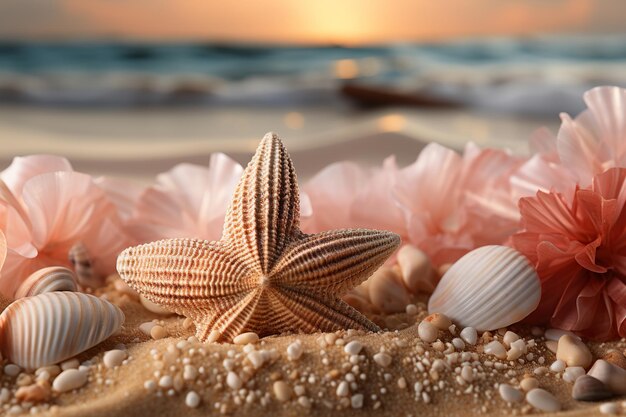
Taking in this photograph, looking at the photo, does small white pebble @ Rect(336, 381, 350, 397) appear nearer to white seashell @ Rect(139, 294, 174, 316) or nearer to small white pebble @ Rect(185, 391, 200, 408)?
small white pebble @ Rect(185, 391, 200, 408)

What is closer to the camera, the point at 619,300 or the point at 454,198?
the point at 619,300

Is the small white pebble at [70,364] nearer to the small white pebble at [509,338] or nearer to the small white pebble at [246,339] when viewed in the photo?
the small white pebble at [246,339]

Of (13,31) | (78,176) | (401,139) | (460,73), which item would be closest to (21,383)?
(78,176)

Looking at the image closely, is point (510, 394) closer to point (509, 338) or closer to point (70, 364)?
point (509, 338)

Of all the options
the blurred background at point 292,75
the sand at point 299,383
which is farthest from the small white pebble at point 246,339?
the blurred background at point 292,75

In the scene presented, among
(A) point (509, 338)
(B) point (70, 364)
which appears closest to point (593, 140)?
(A) point (509, 338)

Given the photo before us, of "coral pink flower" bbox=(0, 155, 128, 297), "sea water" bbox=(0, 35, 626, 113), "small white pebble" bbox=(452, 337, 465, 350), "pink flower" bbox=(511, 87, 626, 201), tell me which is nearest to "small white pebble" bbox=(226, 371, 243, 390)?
"small white pebble" bbox=(452, 337, 465, 350)

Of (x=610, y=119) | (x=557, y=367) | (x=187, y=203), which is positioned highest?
(x=610, y=119)
